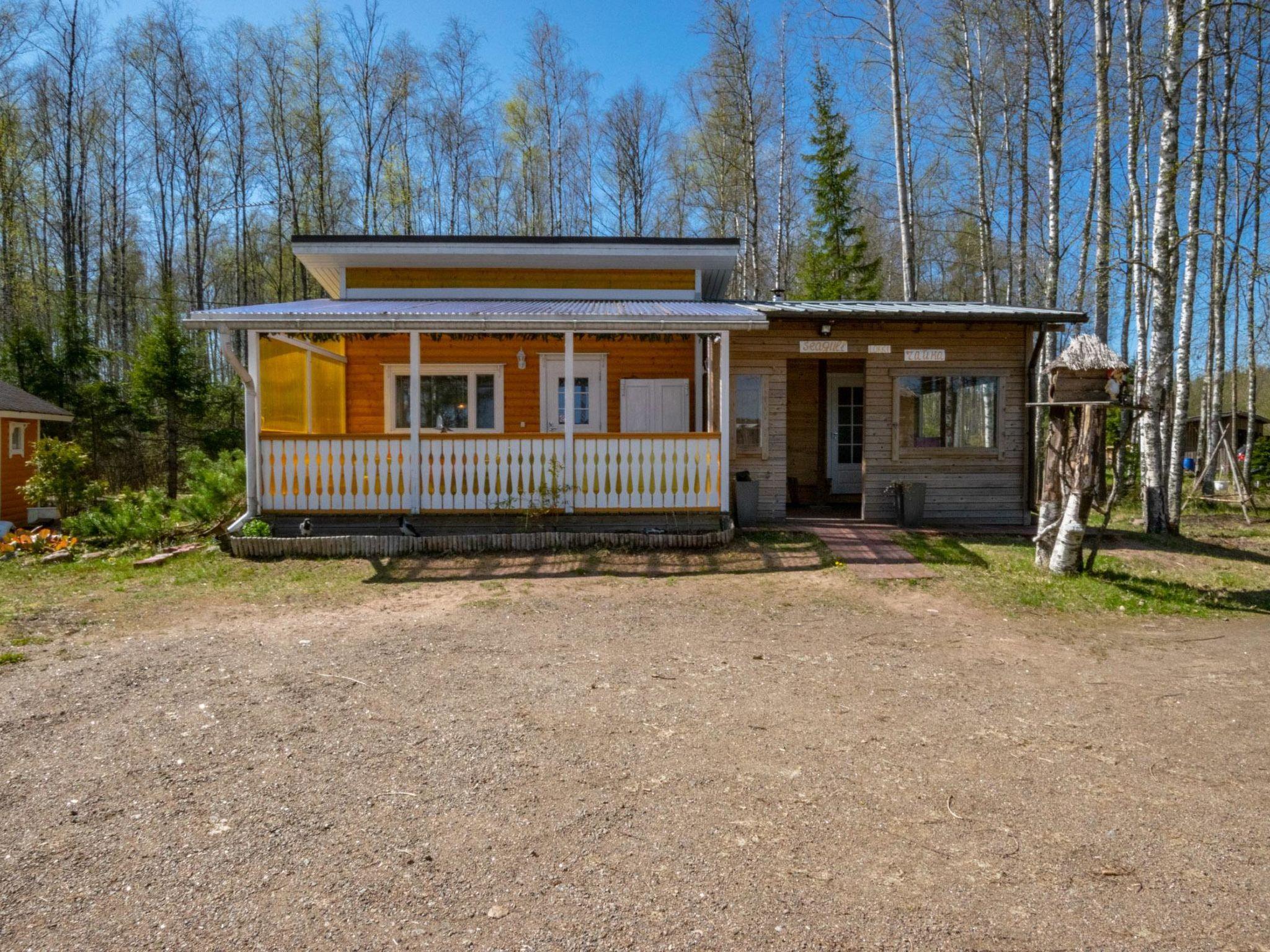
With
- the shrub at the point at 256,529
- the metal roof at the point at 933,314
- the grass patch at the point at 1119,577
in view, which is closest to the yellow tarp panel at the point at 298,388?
the shrub at the point at 256,529

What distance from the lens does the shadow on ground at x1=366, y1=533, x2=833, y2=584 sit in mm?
7703

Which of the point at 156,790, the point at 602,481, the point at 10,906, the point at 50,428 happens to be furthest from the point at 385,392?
the point at 50,428

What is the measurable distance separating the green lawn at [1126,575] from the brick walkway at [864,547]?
21 cm

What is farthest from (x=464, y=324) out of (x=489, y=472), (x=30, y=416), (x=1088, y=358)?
(x=30, y=416)

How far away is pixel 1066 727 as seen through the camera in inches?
149

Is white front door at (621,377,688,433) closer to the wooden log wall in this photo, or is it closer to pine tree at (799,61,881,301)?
the wooden log wall

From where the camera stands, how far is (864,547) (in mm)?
8648

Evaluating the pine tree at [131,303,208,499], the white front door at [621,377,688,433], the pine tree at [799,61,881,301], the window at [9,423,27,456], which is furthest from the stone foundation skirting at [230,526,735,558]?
the pine tree at [799,61,881,301]

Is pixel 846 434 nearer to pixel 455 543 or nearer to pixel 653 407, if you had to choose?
pixel 653 407

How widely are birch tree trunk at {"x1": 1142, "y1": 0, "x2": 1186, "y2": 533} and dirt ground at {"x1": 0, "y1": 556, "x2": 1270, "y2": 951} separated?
486 centimetres

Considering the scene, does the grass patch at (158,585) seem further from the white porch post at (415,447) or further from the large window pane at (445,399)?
the large window pane at (445,399)

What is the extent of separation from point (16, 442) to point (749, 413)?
47.9 feet

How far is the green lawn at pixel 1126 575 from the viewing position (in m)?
6.47

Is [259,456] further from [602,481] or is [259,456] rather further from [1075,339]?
[1075,339]
